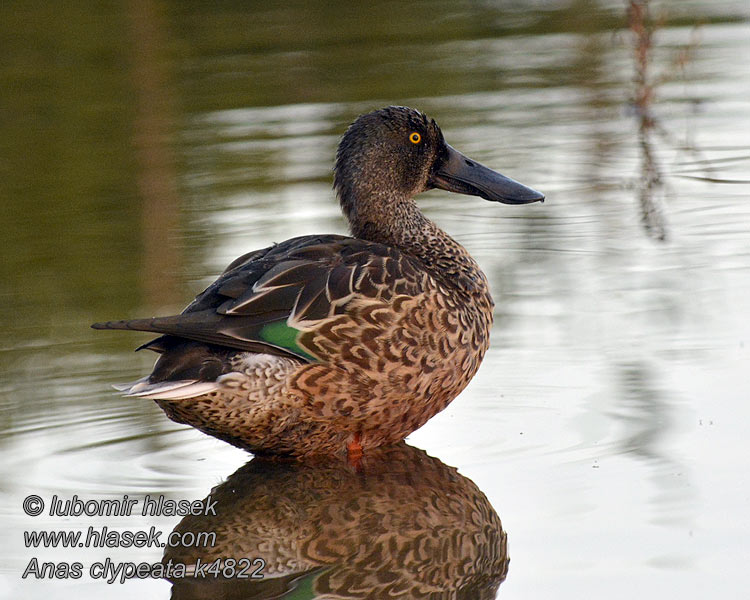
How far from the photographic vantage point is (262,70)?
44.1 ft

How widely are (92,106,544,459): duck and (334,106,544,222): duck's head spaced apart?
39cm

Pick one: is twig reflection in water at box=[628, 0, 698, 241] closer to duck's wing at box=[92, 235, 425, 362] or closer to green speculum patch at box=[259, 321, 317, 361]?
duck's wing at box=[92, 235, 425, 362]

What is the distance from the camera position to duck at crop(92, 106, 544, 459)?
16.4 ft

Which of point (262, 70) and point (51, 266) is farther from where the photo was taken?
point (262, 70)

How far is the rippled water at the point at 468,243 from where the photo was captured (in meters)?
4.71

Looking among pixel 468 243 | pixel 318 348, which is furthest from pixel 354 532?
pixel 468 243

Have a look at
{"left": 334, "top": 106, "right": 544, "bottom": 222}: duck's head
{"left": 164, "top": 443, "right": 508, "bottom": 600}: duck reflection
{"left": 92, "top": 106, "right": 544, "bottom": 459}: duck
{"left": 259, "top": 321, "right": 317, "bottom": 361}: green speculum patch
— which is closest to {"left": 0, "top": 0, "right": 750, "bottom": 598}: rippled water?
{"left": 164, "top": 443, "right": 508, "bottom": 600}: duck reflection

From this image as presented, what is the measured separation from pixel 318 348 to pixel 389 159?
1234mm

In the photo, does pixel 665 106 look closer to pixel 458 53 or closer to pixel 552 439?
pixel 458 53

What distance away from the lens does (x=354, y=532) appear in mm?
4684

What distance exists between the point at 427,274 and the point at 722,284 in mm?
2068

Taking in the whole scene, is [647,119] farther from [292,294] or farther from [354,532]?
[354,532]

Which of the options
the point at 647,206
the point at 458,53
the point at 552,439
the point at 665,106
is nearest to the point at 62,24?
the point at 458,53

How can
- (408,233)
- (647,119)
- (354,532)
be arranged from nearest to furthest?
1. (354,532)
2. (408,233)
3. (647,119)
